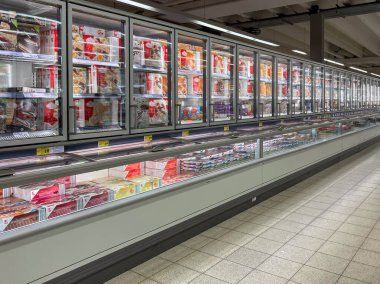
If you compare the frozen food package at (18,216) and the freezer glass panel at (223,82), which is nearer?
the frozen food package at (18,216)

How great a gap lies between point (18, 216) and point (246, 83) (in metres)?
3.77

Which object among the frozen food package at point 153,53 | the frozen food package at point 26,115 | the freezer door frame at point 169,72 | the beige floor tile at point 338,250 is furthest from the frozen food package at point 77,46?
the beige floor tile at point 338,250

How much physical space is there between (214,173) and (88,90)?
1.47 m

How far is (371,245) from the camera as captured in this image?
3506 mm

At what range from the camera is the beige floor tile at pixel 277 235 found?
143 inches

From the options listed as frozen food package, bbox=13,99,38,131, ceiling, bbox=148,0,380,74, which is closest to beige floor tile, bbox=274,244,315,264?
frozen food package, bbox=13,99,38,131

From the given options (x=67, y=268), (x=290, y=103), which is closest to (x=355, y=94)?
(x=290, y=103)

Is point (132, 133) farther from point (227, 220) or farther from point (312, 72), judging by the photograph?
point (312, 72)

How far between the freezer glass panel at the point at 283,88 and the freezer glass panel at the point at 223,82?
1.47 m

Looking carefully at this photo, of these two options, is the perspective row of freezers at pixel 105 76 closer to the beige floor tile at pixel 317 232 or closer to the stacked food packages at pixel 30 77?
the stacked food packages at pixel 30 77

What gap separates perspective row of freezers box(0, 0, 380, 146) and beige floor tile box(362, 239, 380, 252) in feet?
6.72

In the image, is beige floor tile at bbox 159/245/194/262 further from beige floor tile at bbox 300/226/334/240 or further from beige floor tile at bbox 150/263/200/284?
beige floor tile at bbox 300/226/334/240

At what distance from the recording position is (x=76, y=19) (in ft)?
10.5

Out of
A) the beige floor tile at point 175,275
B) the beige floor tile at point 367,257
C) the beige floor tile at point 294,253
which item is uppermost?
the beige floor tile at point 294,253
